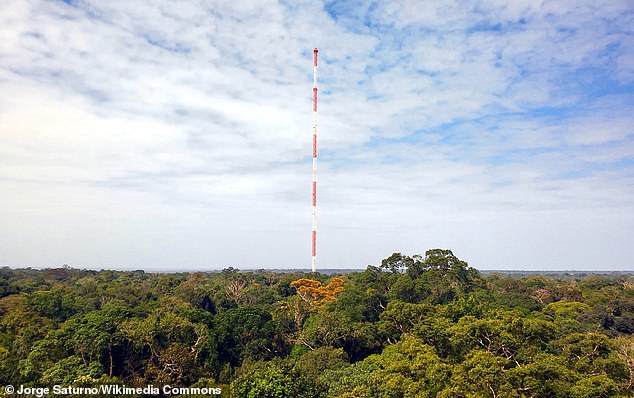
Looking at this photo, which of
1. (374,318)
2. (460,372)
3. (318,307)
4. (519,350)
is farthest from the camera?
(318,307)

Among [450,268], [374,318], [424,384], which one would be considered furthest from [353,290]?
[424,384]

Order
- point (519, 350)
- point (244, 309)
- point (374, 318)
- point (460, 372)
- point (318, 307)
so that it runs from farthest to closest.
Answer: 1. point (318, 307)
2. point (374, 318)
3. point (244, 309)
4. point (519, 350)
5. point (460, 372)

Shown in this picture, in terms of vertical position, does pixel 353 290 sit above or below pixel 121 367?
above

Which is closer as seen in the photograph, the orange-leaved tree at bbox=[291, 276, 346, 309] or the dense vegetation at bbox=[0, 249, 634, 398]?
the dense vegetation at bbox=[0, 249, 634, 398]

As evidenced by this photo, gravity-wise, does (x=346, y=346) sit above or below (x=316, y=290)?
below

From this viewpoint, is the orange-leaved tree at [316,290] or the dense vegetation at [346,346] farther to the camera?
the orange-leaved tree at [316,290]

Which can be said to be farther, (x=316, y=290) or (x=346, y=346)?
(x=316, y=290)

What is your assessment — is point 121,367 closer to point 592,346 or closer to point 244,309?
point 244,309

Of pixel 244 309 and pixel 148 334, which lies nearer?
pixel 148 334
